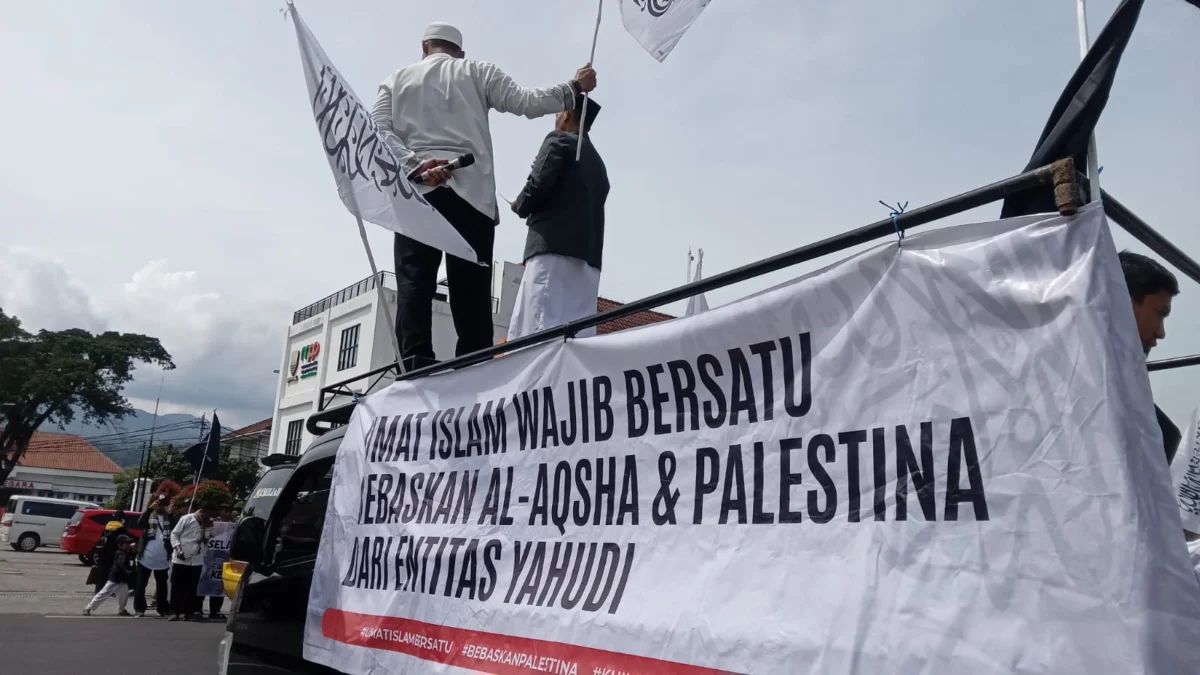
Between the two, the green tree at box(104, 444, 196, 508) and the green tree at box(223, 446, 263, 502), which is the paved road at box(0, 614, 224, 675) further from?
the green tree at box(104, 444, 196, 508)

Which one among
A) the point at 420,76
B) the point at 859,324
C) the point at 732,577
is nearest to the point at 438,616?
the point at 732,577

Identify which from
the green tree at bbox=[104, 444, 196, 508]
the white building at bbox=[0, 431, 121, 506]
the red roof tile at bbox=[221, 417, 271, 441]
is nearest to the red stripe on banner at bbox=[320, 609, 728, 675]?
the green tree at bbox=[104, 444, 196, 508]

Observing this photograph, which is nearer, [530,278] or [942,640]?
[942,640]

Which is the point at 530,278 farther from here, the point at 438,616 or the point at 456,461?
the point at 438,616

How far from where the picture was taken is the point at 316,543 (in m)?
3.60

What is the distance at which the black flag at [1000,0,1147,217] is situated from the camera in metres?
1.60

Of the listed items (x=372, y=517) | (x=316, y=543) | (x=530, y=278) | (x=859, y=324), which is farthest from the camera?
(x=530, y=278)

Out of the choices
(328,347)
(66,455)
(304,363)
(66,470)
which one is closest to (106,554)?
(328,347)

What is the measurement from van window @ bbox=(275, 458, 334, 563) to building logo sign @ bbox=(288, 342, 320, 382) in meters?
32.7

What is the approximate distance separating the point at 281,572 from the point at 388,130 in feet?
6.91

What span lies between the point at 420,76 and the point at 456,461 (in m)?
2.27

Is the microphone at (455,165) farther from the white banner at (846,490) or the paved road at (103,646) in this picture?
the paved road at (103,646)

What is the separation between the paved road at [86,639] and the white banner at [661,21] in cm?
644

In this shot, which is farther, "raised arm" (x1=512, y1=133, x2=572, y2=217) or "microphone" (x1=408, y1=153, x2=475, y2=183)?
"raised arm" (x1=512, y1=133, x2=572, y2=217)
